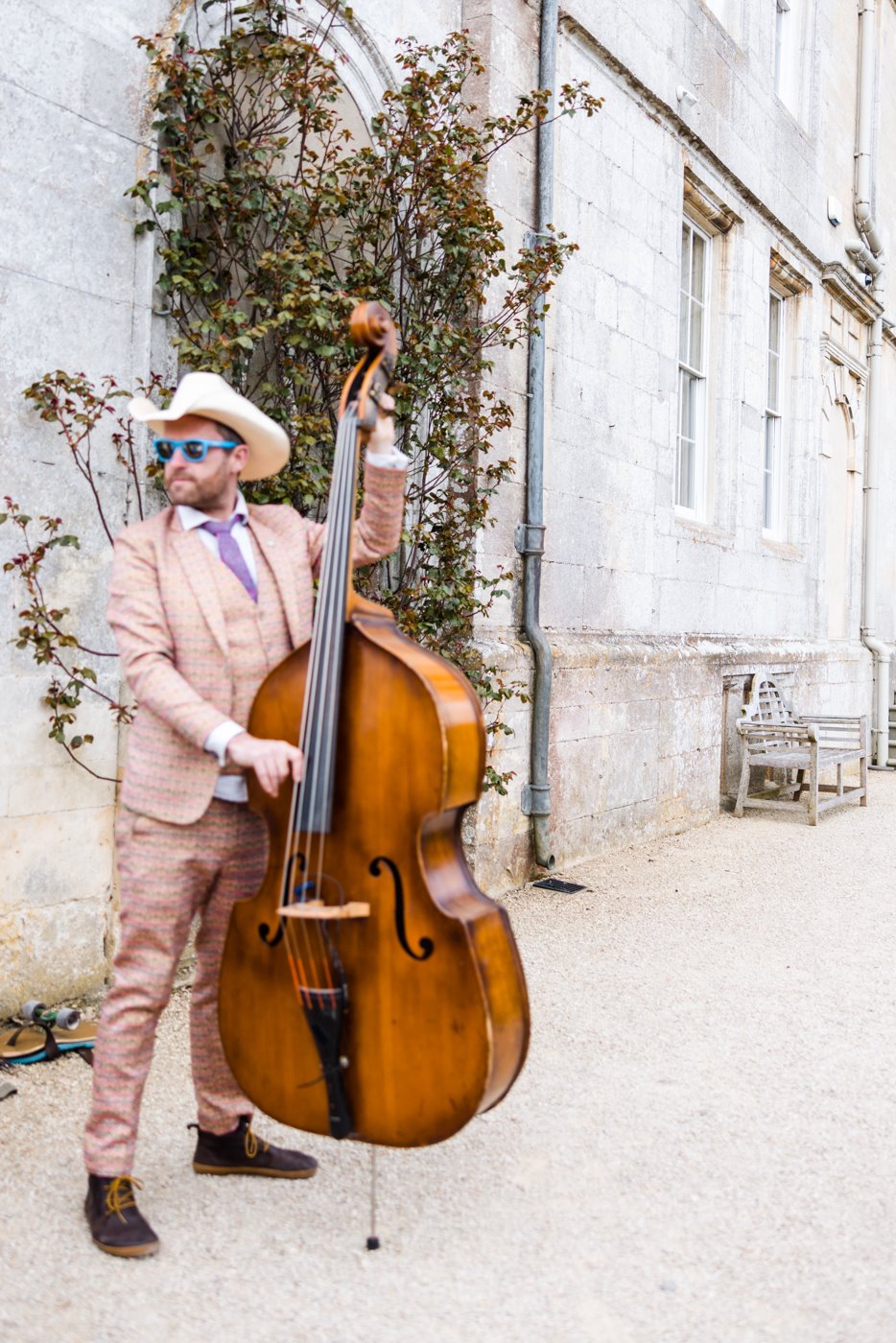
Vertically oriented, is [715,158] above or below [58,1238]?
above

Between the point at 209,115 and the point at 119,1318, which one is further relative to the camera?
the point at 209,115

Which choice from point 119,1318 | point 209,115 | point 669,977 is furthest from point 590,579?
point 119,1318

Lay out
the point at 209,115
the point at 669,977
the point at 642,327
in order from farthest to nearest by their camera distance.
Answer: the point at 642,327
the point at 669,977
the point at 209,115

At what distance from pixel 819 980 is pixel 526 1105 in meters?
1.73

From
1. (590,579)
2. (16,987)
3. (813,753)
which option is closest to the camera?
(16,987)

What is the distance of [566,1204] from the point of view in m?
2.80

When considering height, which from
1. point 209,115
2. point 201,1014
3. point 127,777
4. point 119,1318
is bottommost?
point 119,1318

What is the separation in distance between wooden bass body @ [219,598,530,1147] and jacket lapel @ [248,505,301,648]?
8.7 inches

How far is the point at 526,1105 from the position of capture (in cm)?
340

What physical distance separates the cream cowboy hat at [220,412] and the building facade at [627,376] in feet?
4.48

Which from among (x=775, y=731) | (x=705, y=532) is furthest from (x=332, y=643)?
(x=705, y=532)

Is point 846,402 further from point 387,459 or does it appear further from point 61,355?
point 387,459

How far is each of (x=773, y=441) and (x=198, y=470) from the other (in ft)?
29.2

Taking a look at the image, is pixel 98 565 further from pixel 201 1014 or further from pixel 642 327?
pixel 642 327
